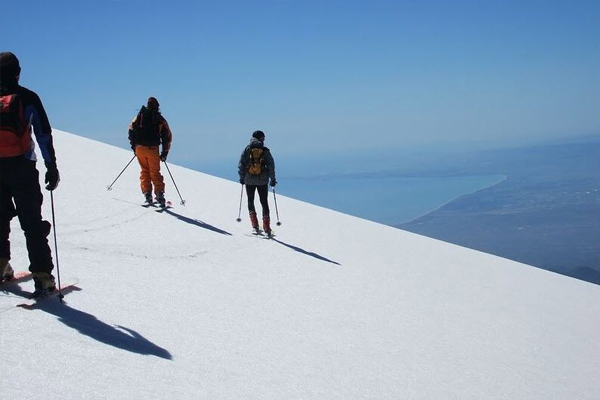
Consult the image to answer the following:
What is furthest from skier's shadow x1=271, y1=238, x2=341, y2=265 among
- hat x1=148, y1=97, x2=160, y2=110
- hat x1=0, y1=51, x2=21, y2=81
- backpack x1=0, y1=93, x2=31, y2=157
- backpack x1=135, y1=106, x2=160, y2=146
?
hat x1=0, y1=51, x2=21, y2=81

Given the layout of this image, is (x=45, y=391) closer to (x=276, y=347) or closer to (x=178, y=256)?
(x=276, y=347)

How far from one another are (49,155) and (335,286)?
15.7ft

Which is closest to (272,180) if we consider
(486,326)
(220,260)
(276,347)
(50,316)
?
(220,260)

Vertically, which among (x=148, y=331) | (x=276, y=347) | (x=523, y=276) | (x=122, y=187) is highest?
(x=122, y=187)

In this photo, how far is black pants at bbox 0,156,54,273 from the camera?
4.39 metres

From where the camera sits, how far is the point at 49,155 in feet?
14.7

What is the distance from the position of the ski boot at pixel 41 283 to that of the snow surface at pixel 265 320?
0.12m

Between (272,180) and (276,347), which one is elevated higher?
(272,180)

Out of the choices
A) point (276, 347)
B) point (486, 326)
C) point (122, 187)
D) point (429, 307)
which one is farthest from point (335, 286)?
point (122, 187)

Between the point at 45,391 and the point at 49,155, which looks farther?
the point at 49,155

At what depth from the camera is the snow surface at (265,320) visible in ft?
12.7

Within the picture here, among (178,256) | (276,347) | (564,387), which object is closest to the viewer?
(276,347)

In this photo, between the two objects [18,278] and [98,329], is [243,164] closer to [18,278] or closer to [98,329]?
[18,278]

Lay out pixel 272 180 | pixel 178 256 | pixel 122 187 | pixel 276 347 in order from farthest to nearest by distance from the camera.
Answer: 1. pixel 122 187
2. pixel 272 180
3. pixel 178 256
4. pixel 276 347
